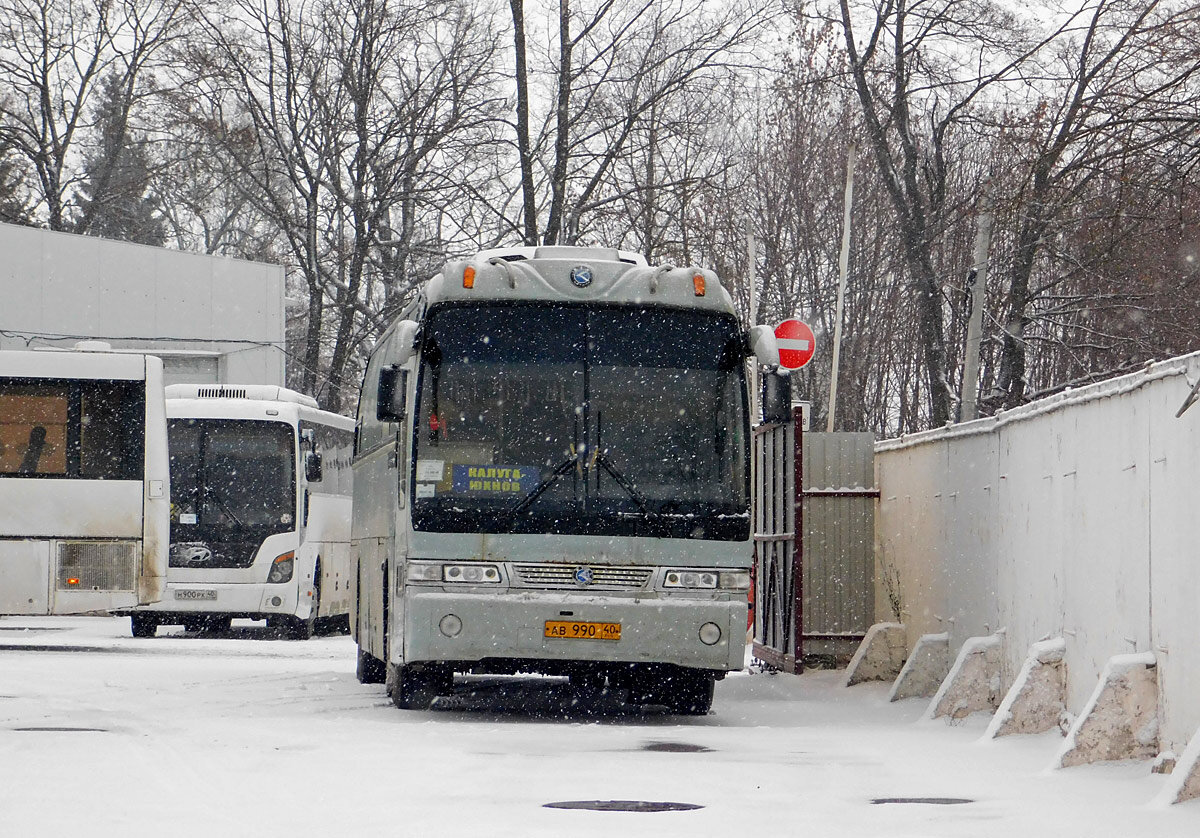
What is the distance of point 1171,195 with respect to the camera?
1442 centimetres

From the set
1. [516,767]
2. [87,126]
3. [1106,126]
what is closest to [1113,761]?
[516,767]

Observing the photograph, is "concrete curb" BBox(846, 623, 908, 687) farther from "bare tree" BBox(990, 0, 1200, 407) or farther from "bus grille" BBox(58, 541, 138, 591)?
"bus grille" BBox(58, 541, 138, 591)

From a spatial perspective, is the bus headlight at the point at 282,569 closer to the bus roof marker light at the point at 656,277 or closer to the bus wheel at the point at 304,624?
the bus wheel at the point at 304,624

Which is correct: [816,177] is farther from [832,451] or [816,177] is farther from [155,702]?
[155,702]

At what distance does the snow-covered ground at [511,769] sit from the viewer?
8.20 metres

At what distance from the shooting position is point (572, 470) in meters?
14.1

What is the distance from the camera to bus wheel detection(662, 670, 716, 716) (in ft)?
48.9

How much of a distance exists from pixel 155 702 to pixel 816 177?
32422 mm

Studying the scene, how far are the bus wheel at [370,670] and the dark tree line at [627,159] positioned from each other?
8.26m

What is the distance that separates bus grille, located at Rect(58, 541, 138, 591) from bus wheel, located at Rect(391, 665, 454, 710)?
706 centimetres

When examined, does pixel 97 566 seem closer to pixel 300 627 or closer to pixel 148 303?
pixel 300 627

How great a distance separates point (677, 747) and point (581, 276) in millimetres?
4012

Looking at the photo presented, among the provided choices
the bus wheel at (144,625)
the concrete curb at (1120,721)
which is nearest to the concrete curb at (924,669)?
the concrete curb at (1120,721)

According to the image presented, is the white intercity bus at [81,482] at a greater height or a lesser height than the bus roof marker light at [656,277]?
lesser
